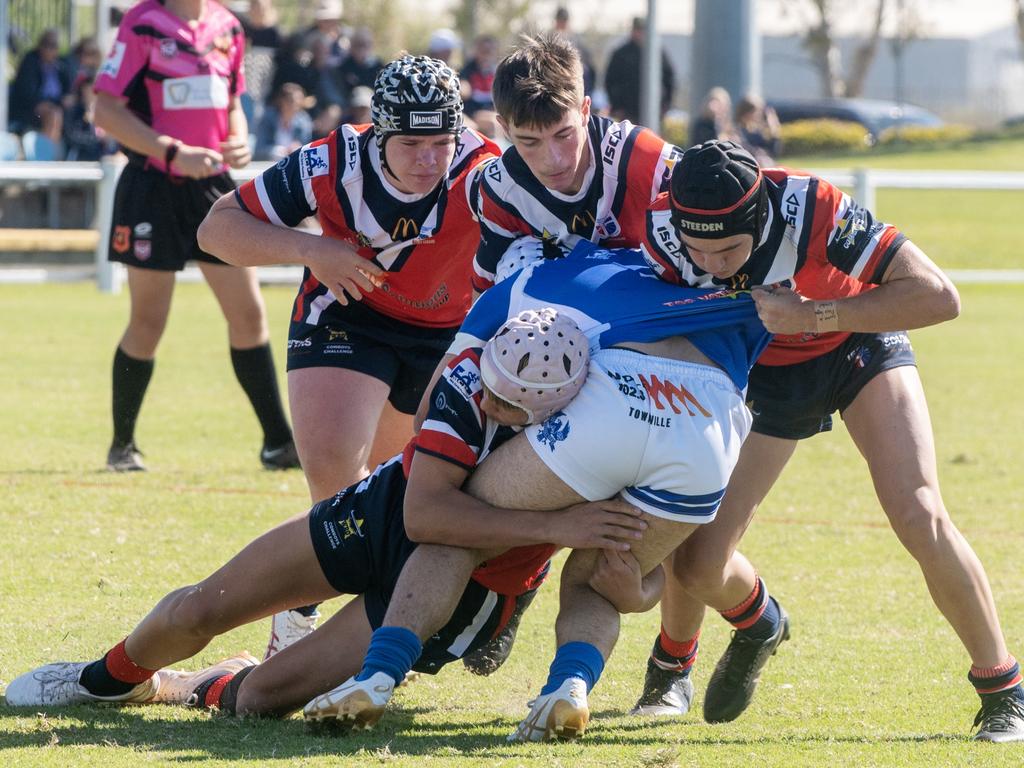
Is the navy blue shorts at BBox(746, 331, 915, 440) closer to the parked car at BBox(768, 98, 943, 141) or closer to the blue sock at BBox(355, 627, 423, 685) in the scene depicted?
the blue sock at BBox(355, 627, 423, 685)

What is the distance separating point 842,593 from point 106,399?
5.29m

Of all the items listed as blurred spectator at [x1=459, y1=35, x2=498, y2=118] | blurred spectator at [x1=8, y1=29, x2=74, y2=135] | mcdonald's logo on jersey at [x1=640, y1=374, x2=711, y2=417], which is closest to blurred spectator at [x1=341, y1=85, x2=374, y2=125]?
blurred spectator at [x1=459, y1=35, x2=498, y2=118]

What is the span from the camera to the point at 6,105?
19.5 metres

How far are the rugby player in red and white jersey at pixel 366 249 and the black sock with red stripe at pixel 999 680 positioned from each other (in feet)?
6.67

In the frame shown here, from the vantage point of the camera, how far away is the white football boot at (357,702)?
3666 mm

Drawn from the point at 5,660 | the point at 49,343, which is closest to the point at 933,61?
the point at 49,343

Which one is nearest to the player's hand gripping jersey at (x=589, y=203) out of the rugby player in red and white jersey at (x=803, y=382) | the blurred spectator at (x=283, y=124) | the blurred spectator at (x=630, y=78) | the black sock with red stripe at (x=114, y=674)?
the rugby player in red and white jersey at (x=803, y=382)

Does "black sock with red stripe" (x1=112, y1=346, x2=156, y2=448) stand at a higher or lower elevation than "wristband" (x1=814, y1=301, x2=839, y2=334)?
lower

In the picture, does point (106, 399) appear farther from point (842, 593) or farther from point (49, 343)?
point (842, 593)

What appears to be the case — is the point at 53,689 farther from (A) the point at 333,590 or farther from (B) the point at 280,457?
(B) the point at 280,457

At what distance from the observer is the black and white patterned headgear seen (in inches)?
188

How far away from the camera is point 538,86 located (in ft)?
14.3

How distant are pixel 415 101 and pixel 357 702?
199 centimetres

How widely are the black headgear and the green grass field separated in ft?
4.46
